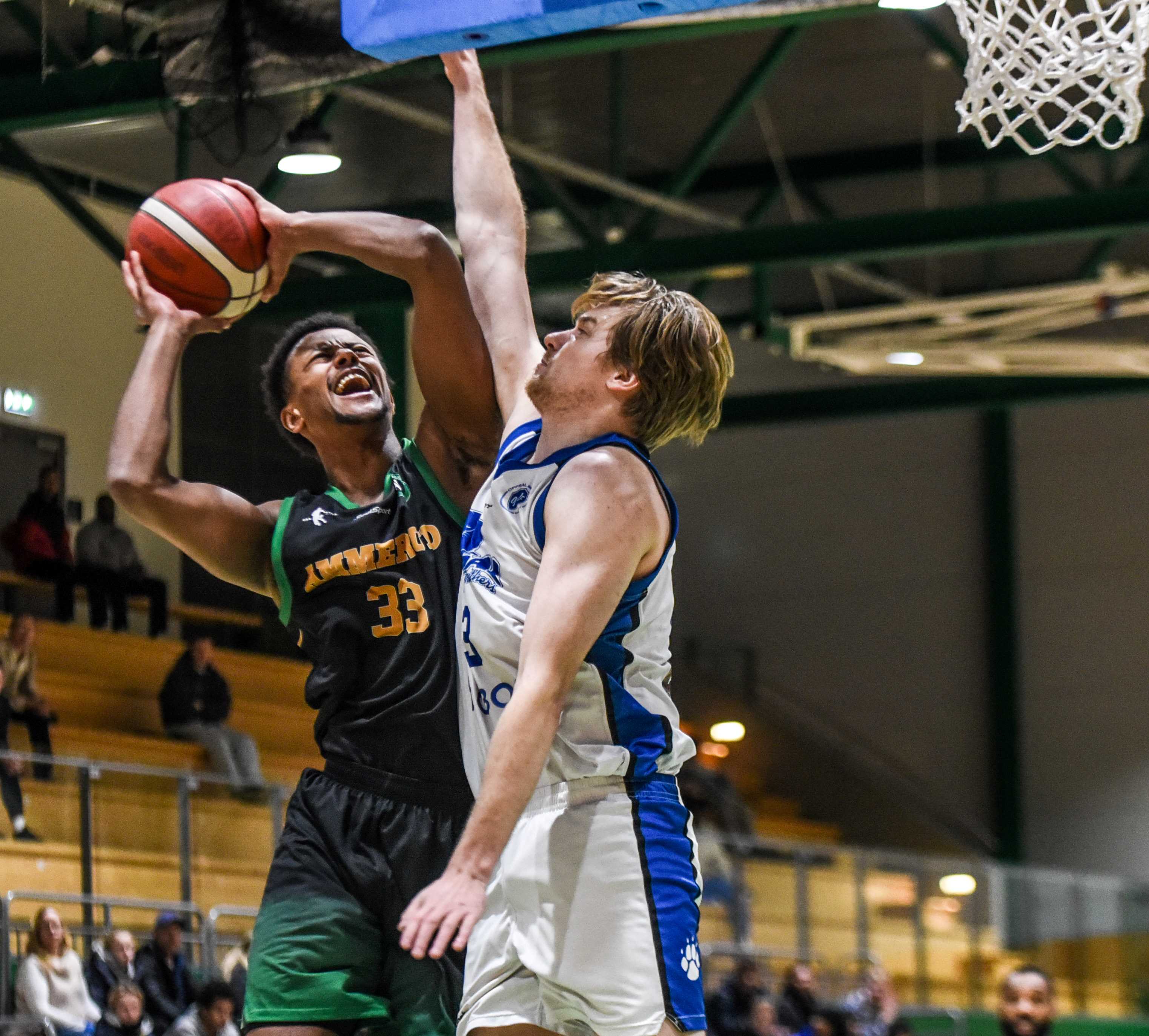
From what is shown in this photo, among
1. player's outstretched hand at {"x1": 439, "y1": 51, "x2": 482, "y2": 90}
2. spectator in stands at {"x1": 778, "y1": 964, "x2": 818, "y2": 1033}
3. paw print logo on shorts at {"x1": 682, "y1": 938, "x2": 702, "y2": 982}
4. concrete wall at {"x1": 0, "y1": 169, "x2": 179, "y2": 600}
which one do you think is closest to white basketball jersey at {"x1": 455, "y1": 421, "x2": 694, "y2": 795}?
paw print logo on shorts at {"x1": 682, "y1": 938, "x2": 702, "y2": 982}

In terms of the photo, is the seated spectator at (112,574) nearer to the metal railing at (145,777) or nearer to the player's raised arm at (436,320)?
the metal railing at (145,777)

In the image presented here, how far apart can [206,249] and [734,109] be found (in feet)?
26.6

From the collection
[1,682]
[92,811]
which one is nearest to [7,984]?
[92,811]

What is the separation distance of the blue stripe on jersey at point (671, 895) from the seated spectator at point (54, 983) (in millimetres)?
6385

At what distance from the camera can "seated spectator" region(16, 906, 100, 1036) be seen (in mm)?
9320

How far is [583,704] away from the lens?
357 centimetres

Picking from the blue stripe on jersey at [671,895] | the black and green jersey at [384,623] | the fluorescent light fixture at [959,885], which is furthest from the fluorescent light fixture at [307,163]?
the fluorescent light fixture at [959,885]

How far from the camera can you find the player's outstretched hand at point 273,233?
433 centimetres

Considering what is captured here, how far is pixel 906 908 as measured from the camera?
15773 millimetres

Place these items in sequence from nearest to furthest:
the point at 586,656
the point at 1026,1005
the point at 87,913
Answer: the point at 586,656, the point at 1026,1005, the point at 87,913

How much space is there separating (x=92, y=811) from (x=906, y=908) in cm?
749

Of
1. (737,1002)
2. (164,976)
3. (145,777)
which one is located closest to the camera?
(164,976)

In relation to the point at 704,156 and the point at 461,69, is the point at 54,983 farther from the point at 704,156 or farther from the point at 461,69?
the point at 461,69

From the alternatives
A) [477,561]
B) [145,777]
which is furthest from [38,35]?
[477,561]
